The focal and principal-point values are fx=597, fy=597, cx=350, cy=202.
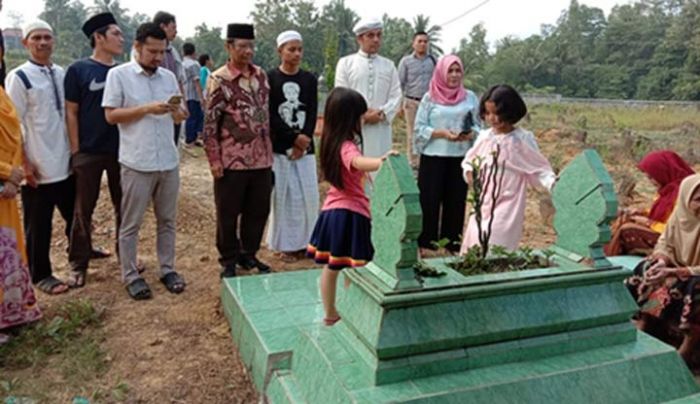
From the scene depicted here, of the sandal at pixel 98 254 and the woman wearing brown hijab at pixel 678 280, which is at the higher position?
the woman wearing brown hijab at pixel 678 280

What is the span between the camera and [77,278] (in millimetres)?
3986

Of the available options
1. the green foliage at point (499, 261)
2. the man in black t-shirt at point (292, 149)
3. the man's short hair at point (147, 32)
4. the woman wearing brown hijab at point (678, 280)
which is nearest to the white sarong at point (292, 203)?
the man in black t-shirt at point (292, 149)

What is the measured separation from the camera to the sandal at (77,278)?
396 centimetres

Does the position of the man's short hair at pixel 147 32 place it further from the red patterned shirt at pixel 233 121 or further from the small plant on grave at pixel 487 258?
the small plant on grave at pixel 487 258

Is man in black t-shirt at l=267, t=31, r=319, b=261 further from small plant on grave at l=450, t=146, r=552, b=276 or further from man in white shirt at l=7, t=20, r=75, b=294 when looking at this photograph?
small plant on grave at l=450, t=146, r=552, b=276

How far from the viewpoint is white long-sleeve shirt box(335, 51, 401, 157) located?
4.77m

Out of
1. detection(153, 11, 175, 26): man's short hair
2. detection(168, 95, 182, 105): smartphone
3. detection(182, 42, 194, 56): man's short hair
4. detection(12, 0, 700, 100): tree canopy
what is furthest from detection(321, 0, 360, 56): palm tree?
detection(168, 95, 182, 105): smartphone

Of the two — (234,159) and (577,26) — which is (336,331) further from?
(577,26)

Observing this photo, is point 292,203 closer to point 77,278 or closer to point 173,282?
point 173,282

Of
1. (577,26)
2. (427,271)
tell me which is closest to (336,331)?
(427,271)

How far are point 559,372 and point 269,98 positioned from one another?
277 cm

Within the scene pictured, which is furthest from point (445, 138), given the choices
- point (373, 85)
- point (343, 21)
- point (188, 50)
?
point (343, 21)

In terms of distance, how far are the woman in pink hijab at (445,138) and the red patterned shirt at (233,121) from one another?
1.30 meters

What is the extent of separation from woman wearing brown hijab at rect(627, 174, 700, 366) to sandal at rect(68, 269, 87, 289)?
3369mm
